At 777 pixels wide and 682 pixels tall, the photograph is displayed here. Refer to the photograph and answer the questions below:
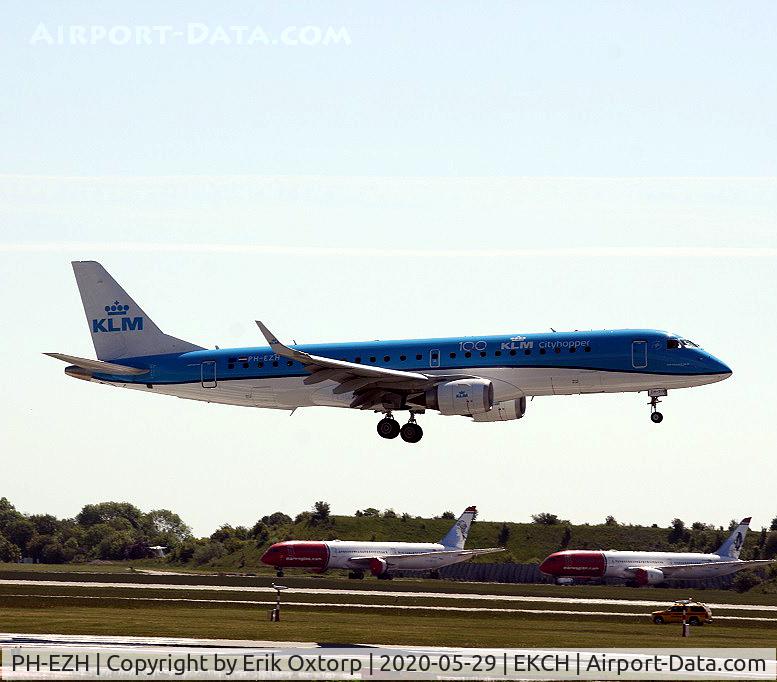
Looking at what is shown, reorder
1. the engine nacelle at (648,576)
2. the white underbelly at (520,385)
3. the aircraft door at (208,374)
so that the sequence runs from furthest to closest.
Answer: the engine nacelle at (648,576) < the aircraft door at (208,374) < the white underbelly at (520,385)

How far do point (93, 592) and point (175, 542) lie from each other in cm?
11858

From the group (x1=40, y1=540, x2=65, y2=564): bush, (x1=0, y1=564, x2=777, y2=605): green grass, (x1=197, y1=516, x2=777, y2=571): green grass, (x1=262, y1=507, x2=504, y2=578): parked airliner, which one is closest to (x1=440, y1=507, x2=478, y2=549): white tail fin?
(x1=262, y1=507, x2=504, y2=578): parked airliner

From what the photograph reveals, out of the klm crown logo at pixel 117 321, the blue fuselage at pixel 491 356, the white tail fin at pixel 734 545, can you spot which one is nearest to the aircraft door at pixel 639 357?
the blue fuselage at pixel 491 356

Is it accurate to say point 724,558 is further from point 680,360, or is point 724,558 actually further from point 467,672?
point 467,672

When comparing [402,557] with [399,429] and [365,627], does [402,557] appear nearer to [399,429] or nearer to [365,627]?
[399,429]

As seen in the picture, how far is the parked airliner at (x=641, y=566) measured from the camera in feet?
356

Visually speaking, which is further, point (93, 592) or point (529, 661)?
point (93, 592)

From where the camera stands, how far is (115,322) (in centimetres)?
7531

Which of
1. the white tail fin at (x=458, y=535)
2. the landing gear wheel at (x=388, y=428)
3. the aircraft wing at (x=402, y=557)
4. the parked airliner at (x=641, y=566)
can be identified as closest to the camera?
the landing gear wheel at (x=388, y=428)

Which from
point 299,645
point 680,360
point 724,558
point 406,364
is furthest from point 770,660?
point 724,558

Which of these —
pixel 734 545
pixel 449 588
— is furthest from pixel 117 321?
pixel 734 545

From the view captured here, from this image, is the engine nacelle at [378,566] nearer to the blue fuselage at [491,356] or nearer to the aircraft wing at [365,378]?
the blue fuselage at [491,356]

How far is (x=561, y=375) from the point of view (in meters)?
60.4

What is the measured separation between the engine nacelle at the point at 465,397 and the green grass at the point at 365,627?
31.5ft
